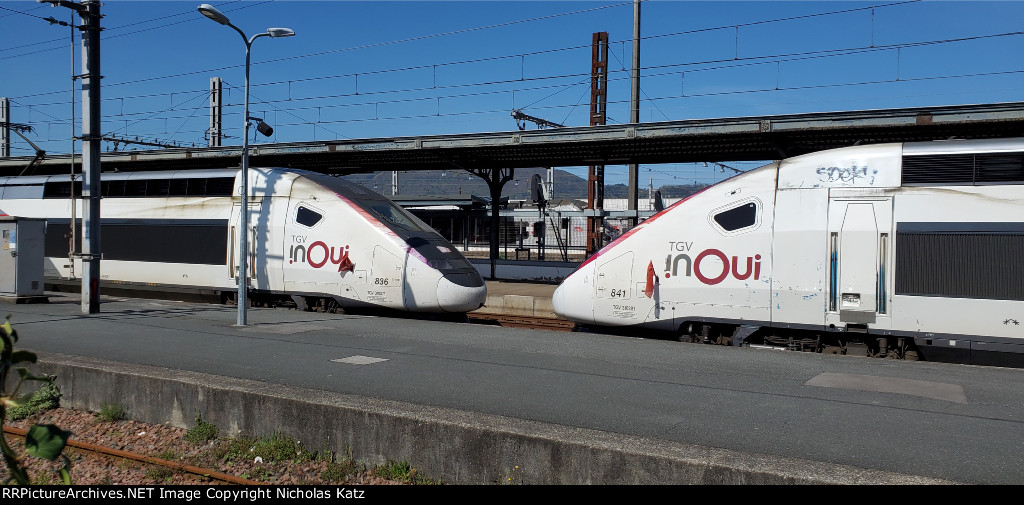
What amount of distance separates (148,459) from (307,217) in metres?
8.30

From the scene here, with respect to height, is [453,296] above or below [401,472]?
above

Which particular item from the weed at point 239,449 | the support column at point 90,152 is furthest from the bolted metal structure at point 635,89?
the weed at point 239,449

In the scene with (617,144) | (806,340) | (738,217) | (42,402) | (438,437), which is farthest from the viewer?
(617,144)

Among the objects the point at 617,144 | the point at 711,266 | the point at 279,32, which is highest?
the point at 279,32

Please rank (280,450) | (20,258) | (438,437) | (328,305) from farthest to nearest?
(20,258)
(328,305)
(280,450)
(438,437)

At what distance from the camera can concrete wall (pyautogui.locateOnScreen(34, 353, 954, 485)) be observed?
533 centimetres

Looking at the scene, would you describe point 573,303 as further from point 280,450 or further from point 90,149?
point 90,149

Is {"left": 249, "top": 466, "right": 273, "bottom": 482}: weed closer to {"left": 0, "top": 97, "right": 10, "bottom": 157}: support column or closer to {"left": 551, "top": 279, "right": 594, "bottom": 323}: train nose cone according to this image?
{"left": 551, "top": 279, "right": 594, "bottom": 323}: train nose cone

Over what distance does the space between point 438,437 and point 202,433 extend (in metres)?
2.99

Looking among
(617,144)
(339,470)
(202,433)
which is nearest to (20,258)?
(202,433)

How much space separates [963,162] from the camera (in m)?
9.98

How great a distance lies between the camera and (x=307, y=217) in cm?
1534

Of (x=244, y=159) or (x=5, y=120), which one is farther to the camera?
(x=5, y=120)

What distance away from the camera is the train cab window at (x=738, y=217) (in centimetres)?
1107
